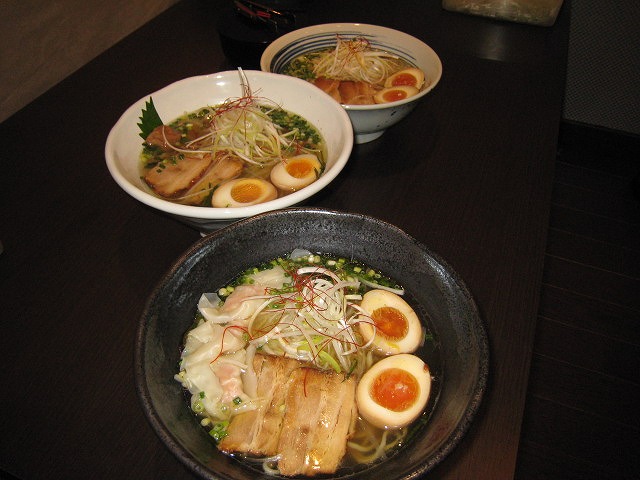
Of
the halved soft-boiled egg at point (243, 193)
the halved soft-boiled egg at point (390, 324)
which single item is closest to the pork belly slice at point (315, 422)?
the halved soft-boiled egg at point (390, 324)

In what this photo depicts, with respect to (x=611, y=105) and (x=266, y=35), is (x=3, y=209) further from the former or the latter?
(x=611, y=105)

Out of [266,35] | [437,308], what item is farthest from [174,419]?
[266,35]

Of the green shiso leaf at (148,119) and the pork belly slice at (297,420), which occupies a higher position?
the green shiso leaf at (148,119)

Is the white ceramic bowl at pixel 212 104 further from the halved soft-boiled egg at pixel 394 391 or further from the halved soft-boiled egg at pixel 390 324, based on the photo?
the halved soft-boiled egg at pixel 394 391

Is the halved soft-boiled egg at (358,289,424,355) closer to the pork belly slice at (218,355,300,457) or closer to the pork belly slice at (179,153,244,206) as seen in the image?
the pork belly slice at (218,355,300,457)

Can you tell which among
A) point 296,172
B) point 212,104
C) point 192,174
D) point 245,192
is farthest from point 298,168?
point 212,104

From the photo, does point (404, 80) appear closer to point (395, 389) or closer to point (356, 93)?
point (356, 93)

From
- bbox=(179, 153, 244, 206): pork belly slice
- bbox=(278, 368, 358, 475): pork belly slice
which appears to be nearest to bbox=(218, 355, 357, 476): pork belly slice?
bbox=(278, 368, 358, 475): pork belly slice
